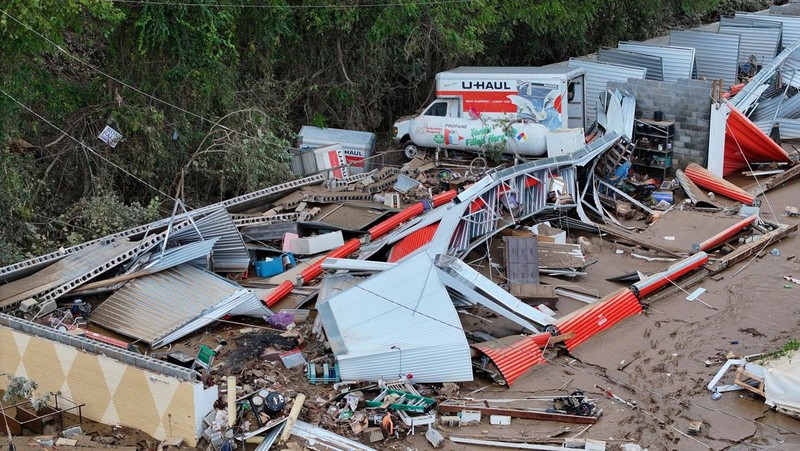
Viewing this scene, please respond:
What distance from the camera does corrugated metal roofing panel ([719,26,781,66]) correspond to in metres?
30.3

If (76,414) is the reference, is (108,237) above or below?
above

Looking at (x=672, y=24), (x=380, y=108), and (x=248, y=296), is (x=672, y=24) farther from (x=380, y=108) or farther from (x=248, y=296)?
(x=248, y=296)

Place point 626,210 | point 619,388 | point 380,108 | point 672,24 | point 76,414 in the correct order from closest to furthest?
point 76,414 → point 619,388 → point 626,210 → point 380,108 → point 672,24

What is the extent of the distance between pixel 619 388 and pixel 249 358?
200 inches

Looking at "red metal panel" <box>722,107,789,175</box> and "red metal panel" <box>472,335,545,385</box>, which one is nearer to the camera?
"red metal panel" <box>472,335,545,385</box>

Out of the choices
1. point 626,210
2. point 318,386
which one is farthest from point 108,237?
point 626,210

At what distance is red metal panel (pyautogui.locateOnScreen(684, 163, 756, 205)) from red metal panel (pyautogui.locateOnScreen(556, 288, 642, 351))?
599 centimetres

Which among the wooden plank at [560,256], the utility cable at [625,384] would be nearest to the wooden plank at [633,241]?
the wooden plank at [560,256]

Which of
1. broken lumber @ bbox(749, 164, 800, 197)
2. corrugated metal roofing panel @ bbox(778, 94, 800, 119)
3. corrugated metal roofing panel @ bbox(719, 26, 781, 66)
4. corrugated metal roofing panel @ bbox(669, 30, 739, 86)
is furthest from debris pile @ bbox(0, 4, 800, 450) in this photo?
corrugated metal roofing panel @ bbox(719, 26, 781, 66)

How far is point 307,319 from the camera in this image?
14.6m

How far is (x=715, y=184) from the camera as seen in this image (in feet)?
69.8

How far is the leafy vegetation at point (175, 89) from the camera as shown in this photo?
16766 mm

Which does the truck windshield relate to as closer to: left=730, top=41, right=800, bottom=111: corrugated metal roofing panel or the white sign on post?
the white sign on post

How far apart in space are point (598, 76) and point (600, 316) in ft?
38.4
